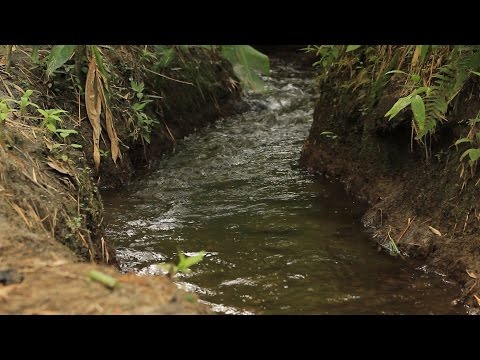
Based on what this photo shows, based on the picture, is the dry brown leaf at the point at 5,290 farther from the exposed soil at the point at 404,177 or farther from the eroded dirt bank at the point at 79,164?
the exposed soil at the point at 404,177

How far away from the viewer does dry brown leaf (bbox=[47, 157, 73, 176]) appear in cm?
392

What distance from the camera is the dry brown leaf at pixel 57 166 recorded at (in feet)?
12.9

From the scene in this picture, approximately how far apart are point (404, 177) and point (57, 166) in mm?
2953

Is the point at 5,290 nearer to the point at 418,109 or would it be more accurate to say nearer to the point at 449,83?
the point at 418,109

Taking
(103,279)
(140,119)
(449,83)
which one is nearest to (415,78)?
(449,83)

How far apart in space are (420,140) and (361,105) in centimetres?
141

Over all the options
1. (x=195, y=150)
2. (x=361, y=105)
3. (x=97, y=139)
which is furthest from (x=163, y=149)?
(x=361, y=105)

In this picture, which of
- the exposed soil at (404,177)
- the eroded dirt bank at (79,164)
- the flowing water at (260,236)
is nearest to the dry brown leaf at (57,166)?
the eroded dirt bank at (79,164)

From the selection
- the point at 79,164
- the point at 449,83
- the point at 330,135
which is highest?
the point at 449,83

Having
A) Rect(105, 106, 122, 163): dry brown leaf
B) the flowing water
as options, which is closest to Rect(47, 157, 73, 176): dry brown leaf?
the flowing water

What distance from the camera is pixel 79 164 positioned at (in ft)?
14.8

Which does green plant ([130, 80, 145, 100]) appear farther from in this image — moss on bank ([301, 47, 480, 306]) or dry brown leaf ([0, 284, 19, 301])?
dry brown leaf ([0, 284, 19, 301])

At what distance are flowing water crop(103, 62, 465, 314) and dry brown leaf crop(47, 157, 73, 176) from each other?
0.81 metres

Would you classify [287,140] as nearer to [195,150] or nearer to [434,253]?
[195,150]
